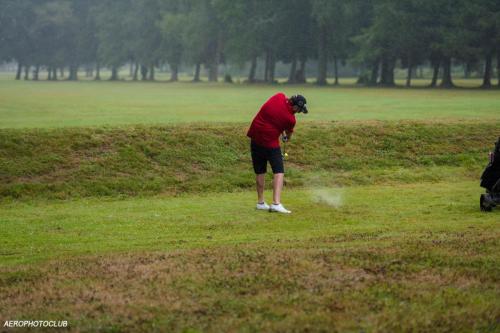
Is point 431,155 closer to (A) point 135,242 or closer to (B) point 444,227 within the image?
(B) point 444,227

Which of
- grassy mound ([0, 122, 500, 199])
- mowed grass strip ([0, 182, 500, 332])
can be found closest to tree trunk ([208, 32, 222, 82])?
grassy mound ([0, 122, 500, 199])

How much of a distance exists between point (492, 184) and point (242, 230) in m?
4.54

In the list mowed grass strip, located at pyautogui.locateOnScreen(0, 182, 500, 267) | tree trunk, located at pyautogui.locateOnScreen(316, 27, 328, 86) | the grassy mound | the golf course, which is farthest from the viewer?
tree trunk, located at pyautogui.locateOnScreen(316, 27, 328, 86)

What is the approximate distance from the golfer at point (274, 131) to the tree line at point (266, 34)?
52344mm

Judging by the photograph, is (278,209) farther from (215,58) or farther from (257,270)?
(215,58)

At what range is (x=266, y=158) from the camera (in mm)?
14766

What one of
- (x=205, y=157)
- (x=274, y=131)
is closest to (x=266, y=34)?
(x=205, y=157)

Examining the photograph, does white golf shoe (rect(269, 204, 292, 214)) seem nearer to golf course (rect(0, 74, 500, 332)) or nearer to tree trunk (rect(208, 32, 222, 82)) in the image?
golf course (rect(0, 74, 500, 332))

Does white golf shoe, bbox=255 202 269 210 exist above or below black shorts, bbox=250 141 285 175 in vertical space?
below

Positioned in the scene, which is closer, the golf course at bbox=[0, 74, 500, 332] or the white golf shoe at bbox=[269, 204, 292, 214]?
the golf course at bbox=[0, 74, 500, 332]

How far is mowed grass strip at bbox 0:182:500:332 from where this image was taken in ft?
25.0

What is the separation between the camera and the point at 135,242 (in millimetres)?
11523

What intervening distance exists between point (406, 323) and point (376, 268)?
1.84m

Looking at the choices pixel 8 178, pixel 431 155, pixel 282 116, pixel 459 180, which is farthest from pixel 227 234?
pixel 431 155
